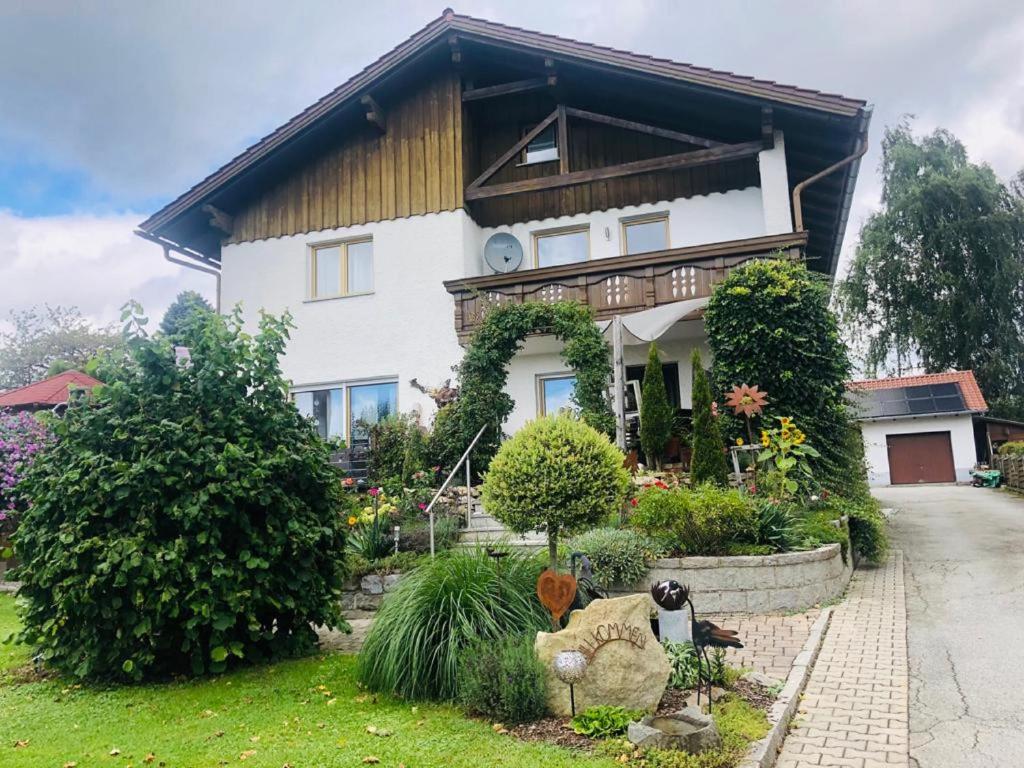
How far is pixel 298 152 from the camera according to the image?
54.4 feet

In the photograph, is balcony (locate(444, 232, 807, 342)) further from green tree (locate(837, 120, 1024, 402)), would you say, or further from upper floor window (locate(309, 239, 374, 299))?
green tree (locate(837, 120, 1024, 402))

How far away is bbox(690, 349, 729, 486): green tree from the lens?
9719 millimetres

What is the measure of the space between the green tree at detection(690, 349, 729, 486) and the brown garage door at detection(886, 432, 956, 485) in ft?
79.9

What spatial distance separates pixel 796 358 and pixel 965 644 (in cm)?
538

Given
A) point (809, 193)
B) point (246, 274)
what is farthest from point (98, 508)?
point (809, 193)

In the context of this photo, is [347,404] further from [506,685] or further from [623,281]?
[506,685]

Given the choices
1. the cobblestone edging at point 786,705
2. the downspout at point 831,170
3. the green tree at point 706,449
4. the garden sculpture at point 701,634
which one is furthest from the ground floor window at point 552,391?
the garden sculpture at point 701,634

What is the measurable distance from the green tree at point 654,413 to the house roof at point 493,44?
5.25 m

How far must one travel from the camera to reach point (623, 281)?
13.2 m

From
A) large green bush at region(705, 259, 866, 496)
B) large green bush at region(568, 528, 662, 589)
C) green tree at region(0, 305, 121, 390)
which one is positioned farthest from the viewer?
green tree at region(0, 305, 121, 390)

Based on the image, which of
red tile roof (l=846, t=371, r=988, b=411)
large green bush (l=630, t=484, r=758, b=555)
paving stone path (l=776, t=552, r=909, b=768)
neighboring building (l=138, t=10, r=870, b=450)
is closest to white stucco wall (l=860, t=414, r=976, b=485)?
red tile roof (l=846, t=371, r=988, b=411)

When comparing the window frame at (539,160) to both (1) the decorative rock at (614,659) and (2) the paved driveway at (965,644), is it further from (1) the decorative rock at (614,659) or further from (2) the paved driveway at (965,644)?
→ (1) the decorative rock at (614,659)

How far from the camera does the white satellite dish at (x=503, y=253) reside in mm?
15344

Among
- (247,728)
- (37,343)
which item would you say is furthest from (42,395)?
(37,343)
